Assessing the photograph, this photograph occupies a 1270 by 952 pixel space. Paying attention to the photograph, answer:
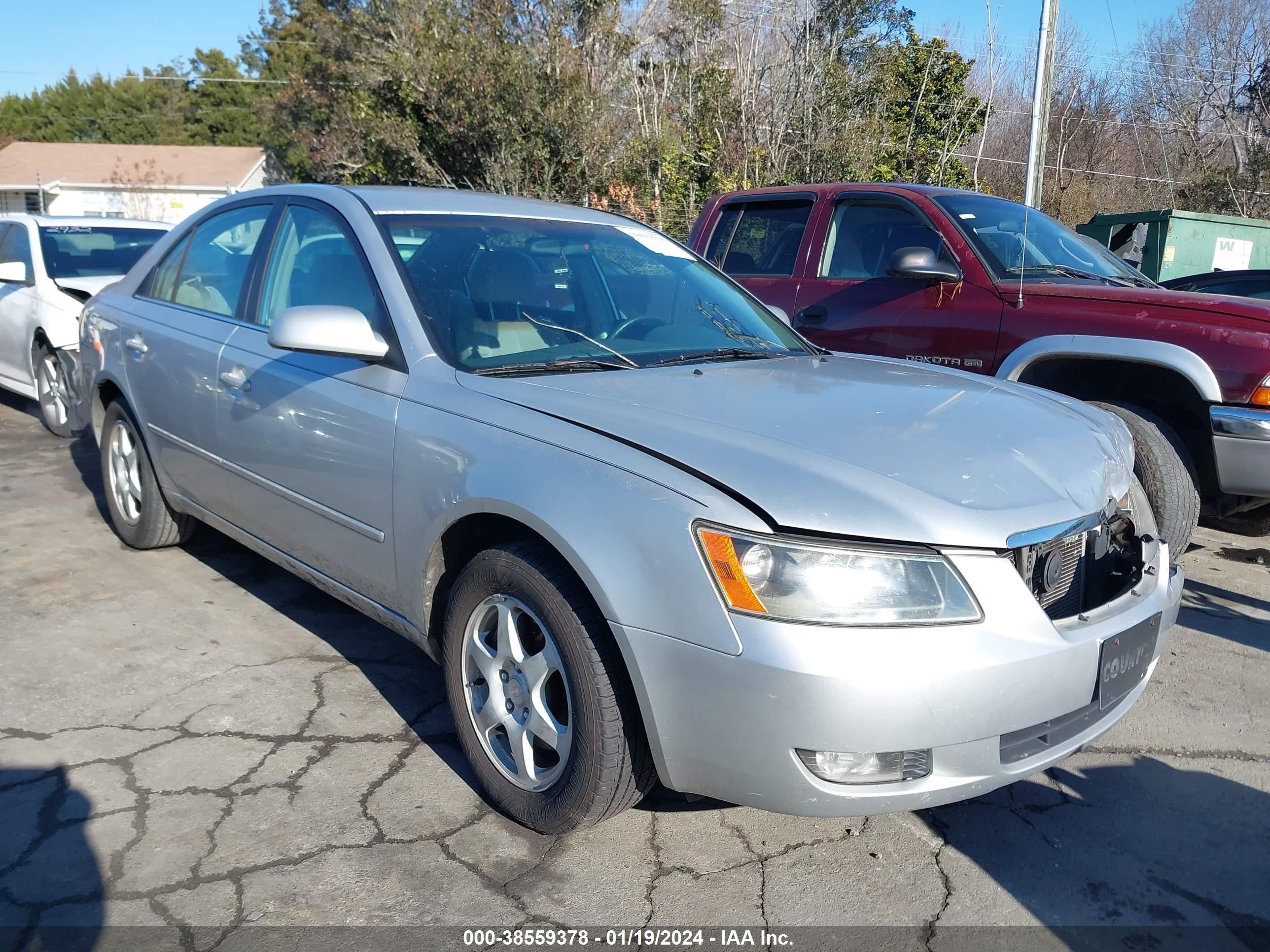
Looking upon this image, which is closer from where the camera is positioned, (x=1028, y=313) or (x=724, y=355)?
(x=724, y=355)

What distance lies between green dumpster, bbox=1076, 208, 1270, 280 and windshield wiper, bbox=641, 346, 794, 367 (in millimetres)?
10101

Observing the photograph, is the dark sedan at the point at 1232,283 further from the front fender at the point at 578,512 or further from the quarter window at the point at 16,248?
the quarter window at the point at 16,248

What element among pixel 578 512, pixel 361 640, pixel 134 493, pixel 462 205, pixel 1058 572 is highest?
pixel 462 205

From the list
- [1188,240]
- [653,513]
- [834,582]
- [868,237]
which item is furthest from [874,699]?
[1188,240]

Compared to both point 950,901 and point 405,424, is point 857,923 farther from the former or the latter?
point 405,424

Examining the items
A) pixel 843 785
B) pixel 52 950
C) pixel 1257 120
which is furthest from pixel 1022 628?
pixel 1257 120

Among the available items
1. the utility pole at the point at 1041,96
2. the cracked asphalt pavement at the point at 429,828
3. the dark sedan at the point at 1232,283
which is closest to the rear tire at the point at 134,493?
the cracked asphalt pavement at the point at 429,828

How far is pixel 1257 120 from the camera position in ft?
72.1

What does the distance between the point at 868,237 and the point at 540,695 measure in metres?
3.97

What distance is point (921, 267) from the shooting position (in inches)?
199

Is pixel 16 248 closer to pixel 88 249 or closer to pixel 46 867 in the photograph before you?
pixel 88 249

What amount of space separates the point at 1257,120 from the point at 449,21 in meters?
16.9

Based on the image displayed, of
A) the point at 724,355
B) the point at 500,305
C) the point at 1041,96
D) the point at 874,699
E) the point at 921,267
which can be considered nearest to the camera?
the point at 874,699

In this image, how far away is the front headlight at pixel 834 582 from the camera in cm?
223
